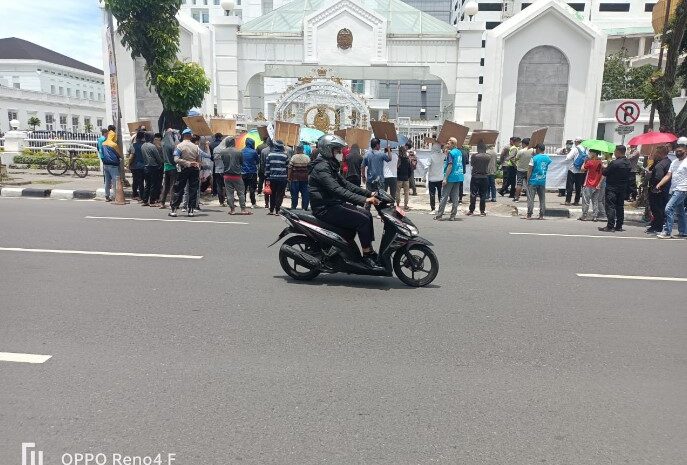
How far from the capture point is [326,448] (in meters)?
2.90

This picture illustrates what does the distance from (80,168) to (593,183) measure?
677 inches

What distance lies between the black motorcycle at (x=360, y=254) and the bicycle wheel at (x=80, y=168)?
50.4ft

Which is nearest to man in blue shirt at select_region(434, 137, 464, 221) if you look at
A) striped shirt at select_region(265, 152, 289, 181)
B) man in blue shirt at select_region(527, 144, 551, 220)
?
man in blue shirt at select_region(527, 144, 551, 220)

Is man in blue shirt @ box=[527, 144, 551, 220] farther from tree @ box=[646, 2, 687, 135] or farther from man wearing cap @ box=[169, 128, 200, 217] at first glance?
man wearing cap @ box=[169, 128, 200, 217]

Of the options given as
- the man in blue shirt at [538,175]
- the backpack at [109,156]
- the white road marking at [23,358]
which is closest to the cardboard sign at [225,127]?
the backpack at [109,156]

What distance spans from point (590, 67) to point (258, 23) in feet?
48.9

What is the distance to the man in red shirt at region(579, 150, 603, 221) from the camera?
38.2 ft

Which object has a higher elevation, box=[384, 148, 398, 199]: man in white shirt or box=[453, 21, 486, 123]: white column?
box=[453, 21, 486, 123]: white column

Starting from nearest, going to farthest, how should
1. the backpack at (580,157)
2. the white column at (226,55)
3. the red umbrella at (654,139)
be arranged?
the red umbrella at (654,139) → the backpack at (580,157) → the white column at (226,55)

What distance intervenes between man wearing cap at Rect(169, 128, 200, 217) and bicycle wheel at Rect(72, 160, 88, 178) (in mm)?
9505

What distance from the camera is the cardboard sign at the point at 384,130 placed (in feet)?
47.7

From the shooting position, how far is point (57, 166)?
18984mm

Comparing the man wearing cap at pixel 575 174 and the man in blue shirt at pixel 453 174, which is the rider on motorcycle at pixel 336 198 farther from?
the man wearing cap at pixel 575 174

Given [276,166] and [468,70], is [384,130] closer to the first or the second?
[276,166]
